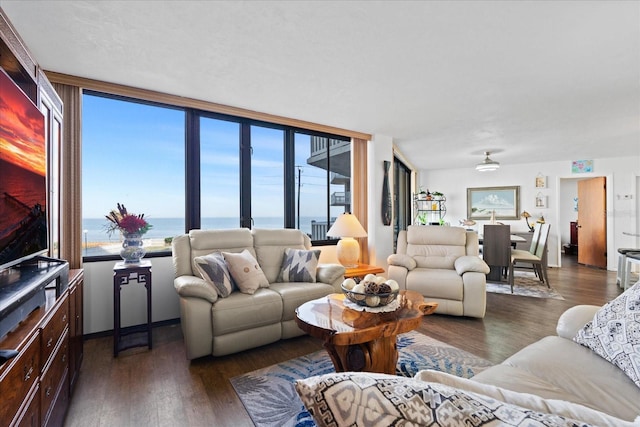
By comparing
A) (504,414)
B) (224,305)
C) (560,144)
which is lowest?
(224,305)

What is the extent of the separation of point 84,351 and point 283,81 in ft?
9.48

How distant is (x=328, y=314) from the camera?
1.98 m

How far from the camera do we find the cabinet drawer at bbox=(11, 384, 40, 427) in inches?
42.3

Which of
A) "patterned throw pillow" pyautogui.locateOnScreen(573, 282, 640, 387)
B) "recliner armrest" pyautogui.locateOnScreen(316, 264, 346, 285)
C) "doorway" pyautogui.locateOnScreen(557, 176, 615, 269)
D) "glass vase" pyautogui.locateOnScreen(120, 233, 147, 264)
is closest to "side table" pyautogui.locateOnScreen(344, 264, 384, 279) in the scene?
"recliner armrest" pyautogui.locateOnScreen(316, 264, 346, 285)

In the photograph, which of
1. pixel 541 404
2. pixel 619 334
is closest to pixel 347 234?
pixel 619 334

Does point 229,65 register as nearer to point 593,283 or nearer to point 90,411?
point 90,411

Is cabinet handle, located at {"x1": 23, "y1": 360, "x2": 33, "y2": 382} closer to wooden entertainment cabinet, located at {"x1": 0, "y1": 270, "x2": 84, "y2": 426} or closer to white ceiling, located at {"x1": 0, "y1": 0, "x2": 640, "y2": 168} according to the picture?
wooden entertainment cabinet, located at {"x1": 0, "y1": 270, "x2": 84, "y2": 426}

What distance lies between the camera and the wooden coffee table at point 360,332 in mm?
1701

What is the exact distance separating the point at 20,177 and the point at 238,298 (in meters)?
1.55

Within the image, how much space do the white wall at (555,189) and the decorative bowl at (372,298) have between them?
6564 millimetres

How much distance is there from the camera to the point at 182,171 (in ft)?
11.4

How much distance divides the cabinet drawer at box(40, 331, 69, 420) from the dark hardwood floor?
33 centimetres

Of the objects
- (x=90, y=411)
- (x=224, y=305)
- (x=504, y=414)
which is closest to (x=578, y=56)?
(x=504, y=414)

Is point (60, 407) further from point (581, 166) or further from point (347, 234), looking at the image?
point (581, 166)
